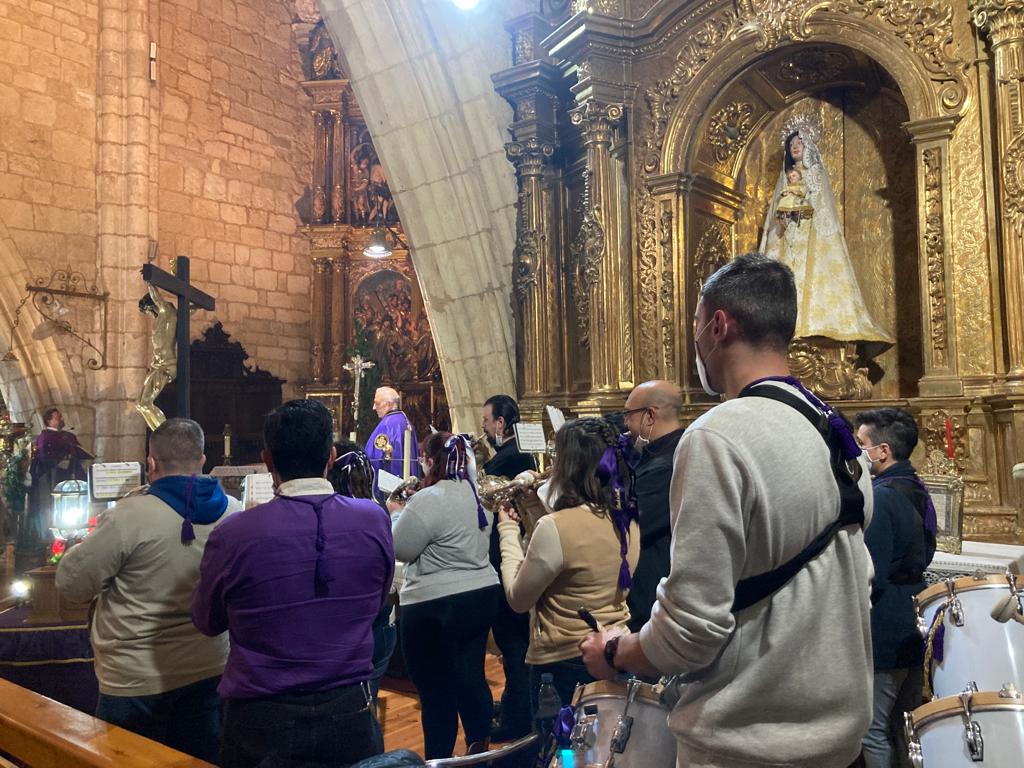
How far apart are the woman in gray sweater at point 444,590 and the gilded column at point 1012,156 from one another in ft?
11.8

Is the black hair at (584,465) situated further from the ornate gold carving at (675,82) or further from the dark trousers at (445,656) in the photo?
the ornate gold carving at (675,82)

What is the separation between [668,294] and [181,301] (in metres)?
3.80

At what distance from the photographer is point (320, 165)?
48.6 ft

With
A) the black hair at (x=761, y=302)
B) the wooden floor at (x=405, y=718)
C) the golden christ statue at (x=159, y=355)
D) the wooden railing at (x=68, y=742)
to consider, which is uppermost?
the golden christ statue at (x=159, y=355)

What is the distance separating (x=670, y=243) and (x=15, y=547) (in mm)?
8989

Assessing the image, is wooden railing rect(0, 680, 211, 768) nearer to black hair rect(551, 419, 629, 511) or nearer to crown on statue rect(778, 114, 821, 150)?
black hair rect(551, 419, 629, 511)

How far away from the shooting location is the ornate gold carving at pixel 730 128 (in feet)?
22.6

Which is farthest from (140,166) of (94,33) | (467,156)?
(467,156)

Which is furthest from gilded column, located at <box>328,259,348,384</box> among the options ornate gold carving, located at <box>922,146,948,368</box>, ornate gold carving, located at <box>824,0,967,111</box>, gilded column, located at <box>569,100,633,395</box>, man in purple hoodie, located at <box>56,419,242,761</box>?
man in purple hoodie, located at <box>56,419,242,761</box>

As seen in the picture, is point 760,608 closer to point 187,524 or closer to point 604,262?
point 187,524

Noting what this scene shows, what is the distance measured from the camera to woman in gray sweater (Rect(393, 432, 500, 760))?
3369 millimetres

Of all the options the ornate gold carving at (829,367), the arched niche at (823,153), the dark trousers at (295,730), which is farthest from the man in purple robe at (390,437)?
the dark trousers at (295,730)

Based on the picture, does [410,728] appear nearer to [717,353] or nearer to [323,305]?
[717,353]

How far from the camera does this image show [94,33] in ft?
40.0
